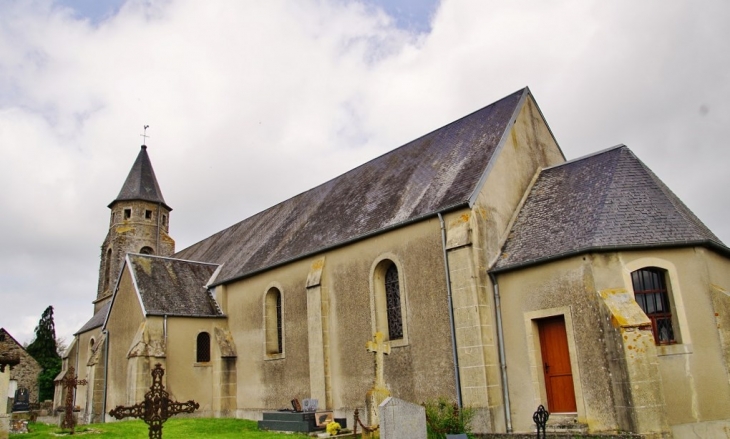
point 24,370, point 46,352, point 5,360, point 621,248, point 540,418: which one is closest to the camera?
point 540,418

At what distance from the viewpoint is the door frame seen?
512 inches

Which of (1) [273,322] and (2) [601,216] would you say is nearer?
(2) [601,216]

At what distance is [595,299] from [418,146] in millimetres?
10155

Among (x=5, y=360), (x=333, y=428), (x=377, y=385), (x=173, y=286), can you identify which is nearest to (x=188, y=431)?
(x=333, y=428)

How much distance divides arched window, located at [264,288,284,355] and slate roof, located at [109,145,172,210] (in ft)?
63.8

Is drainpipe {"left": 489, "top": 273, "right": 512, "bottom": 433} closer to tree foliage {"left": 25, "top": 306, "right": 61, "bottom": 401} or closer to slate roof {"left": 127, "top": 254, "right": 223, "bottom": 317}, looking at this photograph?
slate roof {"left": 127, "top": 254, "right": 223, "bottom": 317}

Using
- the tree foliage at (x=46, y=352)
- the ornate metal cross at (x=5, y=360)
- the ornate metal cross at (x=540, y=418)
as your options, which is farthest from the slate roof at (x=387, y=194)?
the tree foliage at (x=46, y=352)

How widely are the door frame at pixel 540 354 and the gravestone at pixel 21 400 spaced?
1121 inches

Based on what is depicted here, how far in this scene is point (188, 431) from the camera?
17.8m

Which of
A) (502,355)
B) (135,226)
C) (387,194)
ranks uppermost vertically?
(135,226)

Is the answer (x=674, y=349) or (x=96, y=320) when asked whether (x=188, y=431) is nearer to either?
(x=674, y=349)

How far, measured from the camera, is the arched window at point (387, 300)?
56.2 feet

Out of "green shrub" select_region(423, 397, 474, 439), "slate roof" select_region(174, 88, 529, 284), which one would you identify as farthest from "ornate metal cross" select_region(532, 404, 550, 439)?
"slate roof" select_region(174, 88, 529, 284)

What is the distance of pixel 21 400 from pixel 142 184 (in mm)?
15442
